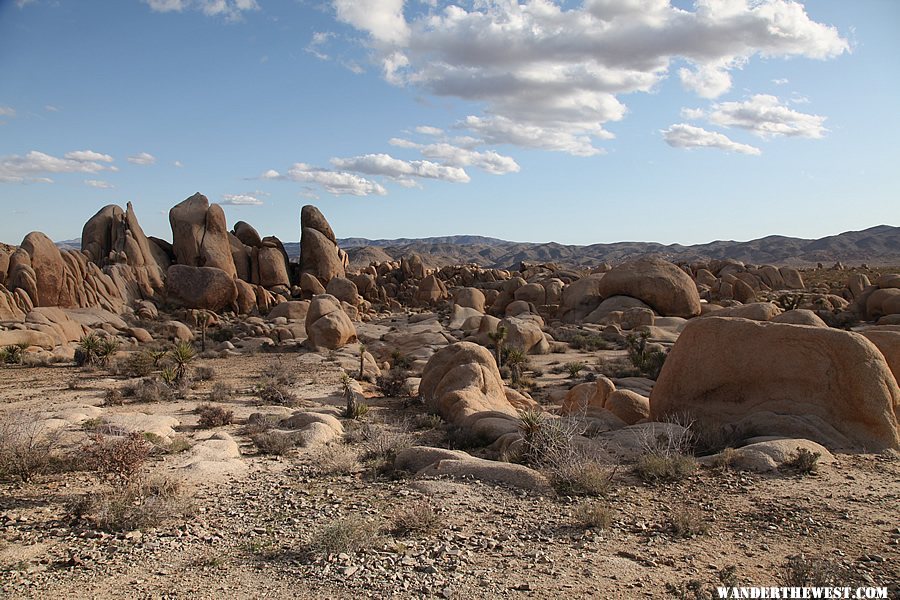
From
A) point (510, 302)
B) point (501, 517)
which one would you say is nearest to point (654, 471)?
point (501, 517)

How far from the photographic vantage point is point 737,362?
10.8 metres

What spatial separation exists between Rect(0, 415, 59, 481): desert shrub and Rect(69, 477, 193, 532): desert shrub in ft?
4.65

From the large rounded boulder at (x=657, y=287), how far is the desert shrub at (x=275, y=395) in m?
23.7

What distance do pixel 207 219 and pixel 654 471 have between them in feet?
129

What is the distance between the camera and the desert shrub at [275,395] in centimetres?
1520

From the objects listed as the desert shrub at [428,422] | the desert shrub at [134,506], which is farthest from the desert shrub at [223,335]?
the desert shrub at [134,506]

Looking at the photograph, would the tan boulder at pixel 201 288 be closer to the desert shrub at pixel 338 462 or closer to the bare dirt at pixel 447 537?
the bare dirt at pixel 447 537

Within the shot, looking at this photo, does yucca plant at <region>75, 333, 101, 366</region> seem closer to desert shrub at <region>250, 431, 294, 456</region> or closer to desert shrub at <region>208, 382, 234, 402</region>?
desert shrub at <region>208, 382, 234, 402</region>

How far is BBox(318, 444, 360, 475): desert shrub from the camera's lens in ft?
29.9

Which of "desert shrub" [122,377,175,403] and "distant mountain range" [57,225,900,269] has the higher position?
"distant mountain range" [57,225,900,269]

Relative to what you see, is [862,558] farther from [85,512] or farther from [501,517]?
[85,512]

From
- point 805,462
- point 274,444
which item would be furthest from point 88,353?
point 805,462

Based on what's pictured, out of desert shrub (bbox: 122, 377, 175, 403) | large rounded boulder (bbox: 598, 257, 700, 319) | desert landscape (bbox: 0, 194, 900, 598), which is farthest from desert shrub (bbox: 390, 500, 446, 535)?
large rounded boulder (bbox: 598, 257, 700, 319)

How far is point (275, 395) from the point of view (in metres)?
15.4
